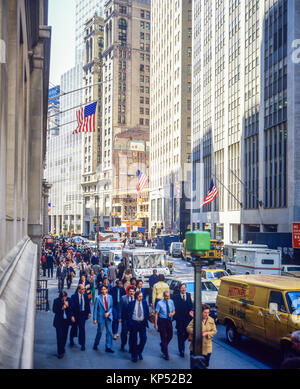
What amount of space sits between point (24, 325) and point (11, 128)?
5207 millimetres

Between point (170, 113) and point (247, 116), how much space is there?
4080 centimetres

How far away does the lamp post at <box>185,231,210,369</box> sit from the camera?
6323 millimetres

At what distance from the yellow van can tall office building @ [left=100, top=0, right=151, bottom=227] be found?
324 feet

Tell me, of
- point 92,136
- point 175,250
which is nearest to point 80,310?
point 175,250

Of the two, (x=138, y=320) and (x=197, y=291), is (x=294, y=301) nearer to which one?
(x=138, y=320)

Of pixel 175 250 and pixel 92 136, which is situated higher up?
pixel 92 136

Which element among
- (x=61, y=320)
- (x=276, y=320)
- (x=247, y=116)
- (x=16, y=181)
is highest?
(x=247, y=116)

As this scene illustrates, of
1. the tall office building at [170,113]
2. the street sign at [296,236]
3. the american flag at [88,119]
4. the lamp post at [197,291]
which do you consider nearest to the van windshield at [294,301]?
the lamp post at [197,291]

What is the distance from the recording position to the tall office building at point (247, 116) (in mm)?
43534

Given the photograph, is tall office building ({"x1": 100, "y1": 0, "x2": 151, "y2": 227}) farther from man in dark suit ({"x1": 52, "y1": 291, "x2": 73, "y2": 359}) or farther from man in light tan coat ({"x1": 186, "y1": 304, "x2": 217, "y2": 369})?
man in light tan coat ({"x1": 186, "y1": 304, "x2": 217, "y2": 369})

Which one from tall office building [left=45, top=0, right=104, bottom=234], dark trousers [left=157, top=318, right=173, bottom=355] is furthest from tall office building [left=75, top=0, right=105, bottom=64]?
dark trousers [left=157, top=318, right=173, bottom=355]

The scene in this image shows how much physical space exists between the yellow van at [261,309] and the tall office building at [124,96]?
98.7 metres

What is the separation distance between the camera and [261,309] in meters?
11.2
